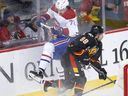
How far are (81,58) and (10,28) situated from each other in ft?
2.57

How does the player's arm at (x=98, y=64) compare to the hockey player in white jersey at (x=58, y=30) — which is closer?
the hockey player in white jersey at (x=58, y=30)

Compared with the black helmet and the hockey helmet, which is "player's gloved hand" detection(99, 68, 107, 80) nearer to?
the black helmet

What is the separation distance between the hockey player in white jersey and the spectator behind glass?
0.24 m

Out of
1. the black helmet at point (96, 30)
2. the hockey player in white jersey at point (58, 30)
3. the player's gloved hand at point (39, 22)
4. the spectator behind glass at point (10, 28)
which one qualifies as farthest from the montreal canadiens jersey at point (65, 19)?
the spectator behind glass at point (10, 28)

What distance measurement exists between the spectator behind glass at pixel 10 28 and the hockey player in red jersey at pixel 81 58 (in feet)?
1.81

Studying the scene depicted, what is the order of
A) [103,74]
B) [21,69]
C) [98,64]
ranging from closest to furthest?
[21,69]
[98,64]
[103,74]

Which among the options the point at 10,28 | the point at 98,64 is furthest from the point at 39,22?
the point at 98,64

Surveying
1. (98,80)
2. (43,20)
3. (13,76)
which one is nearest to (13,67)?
(13,76)

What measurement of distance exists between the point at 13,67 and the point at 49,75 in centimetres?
48

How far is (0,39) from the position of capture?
672 centimetres

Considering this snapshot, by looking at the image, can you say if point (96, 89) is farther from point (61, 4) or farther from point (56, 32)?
point (61, 4)

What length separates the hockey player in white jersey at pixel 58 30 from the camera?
271 inches

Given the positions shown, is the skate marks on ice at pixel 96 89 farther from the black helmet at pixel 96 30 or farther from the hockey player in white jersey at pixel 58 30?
the black helmet at pixel 96 30

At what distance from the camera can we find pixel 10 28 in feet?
22.3
